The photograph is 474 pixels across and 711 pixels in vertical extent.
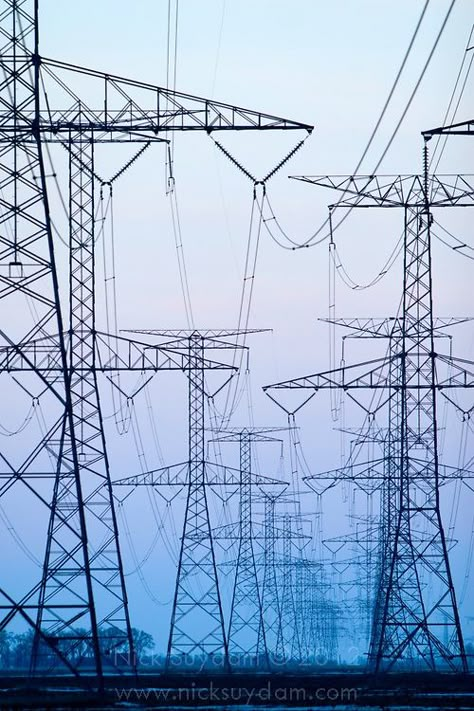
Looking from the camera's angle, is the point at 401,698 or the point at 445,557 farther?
the point at 445,557

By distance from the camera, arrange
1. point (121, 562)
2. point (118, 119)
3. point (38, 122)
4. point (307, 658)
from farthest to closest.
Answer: point (307, 658) → point (121, 562) → point (118, 119) → point (38, 122)

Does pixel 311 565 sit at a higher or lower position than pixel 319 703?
higher

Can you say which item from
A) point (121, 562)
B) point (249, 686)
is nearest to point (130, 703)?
point (249, 686)

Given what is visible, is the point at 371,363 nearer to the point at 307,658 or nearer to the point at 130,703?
the point at 130,703

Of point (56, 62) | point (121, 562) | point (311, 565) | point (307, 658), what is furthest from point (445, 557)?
point (307, 658)

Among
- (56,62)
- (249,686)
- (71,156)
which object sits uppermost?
(71,156)

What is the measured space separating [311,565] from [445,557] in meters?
46.9

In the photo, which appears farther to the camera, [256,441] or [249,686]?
[256,441]

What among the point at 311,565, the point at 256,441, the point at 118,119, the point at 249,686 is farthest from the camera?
the point at 311,565

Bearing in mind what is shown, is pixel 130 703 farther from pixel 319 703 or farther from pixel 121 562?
pixel 121 562

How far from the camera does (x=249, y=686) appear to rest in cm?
3075

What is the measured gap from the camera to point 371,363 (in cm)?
3544

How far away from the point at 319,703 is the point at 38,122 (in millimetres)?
10469

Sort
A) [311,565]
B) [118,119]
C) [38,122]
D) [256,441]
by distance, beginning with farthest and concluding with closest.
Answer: [311,565] < [256,441] < [118,119] < [38,122]
